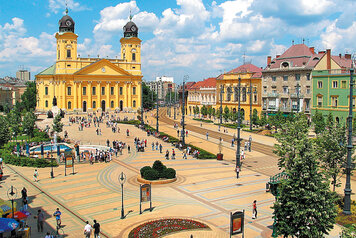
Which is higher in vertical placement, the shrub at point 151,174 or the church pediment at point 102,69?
the church pediment at point 102,69

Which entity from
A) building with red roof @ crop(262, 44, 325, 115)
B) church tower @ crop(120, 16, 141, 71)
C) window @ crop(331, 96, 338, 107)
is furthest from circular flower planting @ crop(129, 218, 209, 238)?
church tower @ crop(120, 16, 141, 71)

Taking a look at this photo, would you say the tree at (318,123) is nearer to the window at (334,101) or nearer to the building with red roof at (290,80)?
the window at (334,101)

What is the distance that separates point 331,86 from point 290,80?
9843mm

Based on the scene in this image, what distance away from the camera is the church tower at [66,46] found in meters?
93.9

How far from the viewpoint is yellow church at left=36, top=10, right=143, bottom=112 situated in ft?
309

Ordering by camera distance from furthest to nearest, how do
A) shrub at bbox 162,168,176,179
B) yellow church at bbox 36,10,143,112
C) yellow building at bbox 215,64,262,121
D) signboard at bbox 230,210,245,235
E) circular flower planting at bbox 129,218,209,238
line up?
yellow church at bbox 36,10,143,112 < yellow building at bbox 215,64,262,121 < shrub at bbox 162,168,176,179 < circular flower planting at bbox 129,218,209,238 < signboard at bbox 230,210,245,235

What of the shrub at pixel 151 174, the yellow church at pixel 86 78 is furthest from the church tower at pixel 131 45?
the shrub at pixel 151 174

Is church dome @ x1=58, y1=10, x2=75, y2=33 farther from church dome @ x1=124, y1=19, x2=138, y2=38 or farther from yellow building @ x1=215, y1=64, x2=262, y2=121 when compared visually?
yellow building @ x1=215, y1=64, x2=262, y2=121

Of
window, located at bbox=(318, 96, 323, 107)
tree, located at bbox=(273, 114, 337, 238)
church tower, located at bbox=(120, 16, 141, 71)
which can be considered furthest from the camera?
church tower, located at bbox=(120, 16, 141, 71)

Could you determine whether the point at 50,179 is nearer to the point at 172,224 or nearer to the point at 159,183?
the point at 159,183

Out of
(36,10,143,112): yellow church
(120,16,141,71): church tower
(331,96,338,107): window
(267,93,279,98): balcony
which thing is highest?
(120,16,141,71): church tower

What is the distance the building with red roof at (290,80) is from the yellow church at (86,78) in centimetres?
4358

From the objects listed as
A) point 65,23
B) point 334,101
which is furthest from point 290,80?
point 65,23

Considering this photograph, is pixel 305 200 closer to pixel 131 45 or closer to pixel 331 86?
pixel 331 86
